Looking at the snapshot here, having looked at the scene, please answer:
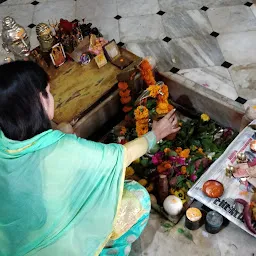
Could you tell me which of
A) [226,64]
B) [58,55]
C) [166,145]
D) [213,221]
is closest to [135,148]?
[213,221]

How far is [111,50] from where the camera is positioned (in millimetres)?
2684

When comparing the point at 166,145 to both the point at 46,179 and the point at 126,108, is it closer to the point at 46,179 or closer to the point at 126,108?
the point at 126,108

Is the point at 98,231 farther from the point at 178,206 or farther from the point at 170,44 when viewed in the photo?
the point at 170,44

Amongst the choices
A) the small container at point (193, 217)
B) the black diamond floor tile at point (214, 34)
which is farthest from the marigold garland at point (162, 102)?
the black diamond floor tile at point (214, 34)

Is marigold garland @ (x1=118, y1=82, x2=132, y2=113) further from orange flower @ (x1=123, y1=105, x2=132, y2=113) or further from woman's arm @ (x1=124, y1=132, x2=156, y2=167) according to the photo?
woman's arm @ (x1=124, y1=132, x2=156, y2=167)

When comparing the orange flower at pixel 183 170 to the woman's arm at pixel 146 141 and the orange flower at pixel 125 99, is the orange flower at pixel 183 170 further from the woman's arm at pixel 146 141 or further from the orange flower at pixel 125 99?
the orange flower at pixel 125 99

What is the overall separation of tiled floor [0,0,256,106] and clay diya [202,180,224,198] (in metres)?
0.95

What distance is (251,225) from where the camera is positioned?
6.40 ft

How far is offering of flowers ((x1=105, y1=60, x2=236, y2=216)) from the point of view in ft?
7.54

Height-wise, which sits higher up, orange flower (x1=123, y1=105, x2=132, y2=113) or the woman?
the woman

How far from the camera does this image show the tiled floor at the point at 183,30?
3.07 meters

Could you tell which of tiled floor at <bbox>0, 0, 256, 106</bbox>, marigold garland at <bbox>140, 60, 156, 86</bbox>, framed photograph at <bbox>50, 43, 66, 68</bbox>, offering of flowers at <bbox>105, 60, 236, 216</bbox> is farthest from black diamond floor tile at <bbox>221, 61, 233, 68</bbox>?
framed photograph at <bbox>50, 43, 66, 68</bbox>

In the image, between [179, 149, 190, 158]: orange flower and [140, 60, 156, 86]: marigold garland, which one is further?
[140, 60, 156, 86]: marigold garland

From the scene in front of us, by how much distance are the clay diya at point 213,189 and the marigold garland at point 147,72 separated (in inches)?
32.3
